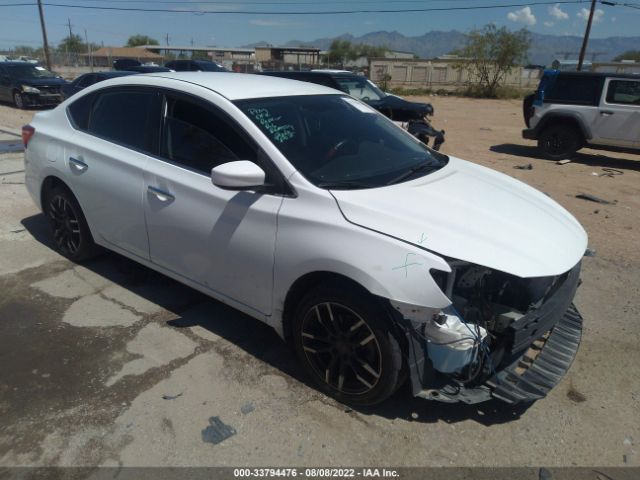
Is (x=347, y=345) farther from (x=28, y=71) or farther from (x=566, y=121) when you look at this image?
(x=28, y=71)

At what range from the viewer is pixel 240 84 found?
3.48 meters

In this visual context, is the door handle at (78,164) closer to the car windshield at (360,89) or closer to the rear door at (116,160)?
the rear door at (116,160)

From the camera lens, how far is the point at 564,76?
426 inches

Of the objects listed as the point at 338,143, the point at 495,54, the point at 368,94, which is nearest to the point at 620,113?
the point at 368,94

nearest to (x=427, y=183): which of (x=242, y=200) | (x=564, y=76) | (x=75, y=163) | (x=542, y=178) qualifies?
(x=242, y=200)

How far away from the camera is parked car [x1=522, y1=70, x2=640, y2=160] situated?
10148 mm

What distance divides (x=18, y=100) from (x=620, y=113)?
18195 millimetres

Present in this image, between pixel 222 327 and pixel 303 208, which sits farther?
pixel 222 327

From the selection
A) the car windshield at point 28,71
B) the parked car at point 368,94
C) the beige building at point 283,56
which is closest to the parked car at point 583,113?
the parked car at point 368,94

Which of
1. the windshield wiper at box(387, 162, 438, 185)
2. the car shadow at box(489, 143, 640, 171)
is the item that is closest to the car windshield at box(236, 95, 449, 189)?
the windshield wiper at box(387, 162, 438, 185)

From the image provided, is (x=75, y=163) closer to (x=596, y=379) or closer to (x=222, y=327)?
(x=222, y=327)

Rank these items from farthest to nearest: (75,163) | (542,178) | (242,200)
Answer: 1. (542,178)
2. (75,163)
3. (242,200)

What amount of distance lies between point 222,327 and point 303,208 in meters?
1.38

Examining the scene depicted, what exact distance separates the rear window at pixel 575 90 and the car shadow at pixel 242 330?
983 centimetres
